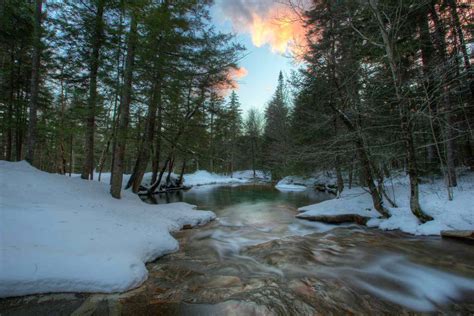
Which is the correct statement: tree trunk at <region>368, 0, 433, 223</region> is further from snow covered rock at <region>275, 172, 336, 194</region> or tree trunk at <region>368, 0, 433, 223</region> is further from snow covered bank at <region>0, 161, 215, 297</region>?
snow covered rock at <region>275, 172, 336, 194</region>

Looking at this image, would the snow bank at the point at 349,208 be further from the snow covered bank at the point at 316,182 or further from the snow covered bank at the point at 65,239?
the snow covered bank at the point at 316,182

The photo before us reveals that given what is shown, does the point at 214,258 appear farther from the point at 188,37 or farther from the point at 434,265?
the point at 188,37

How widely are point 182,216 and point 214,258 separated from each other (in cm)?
369

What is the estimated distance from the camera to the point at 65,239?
378 centimetres

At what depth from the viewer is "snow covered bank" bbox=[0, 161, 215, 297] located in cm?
296

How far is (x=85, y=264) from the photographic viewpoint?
3.30 meters

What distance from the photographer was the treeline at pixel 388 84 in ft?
21.1

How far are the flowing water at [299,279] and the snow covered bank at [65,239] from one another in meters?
0.20

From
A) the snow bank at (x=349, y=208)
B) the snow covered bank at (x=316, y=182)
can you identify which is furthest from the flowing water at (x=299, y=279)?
the snow covered bank at (x=316, y=182)

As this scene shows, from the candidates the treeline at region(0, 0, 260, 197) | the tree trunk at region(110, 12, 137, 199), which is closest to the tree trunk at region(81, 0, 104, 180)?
the treeline at region(0, 0, 260, 197)

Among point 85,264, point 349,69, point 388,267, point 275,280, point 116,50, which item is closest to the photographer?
point 85,264

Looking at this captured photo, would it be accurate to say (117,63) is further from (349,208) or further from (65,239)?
(349,208)

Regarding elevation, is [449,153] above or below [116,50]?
below

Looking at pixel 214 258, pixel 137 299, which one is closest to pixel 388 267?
pixel 214 258
